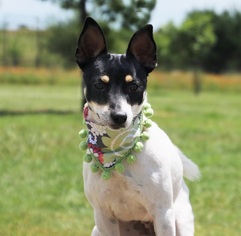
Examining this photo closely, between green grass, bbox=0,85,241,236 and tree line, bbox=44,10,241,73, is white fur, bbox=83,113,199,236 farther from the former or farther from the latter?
tree line, bbox=44,10,241,73

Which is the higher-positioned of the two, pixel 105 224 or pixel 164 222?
pixel 164 222

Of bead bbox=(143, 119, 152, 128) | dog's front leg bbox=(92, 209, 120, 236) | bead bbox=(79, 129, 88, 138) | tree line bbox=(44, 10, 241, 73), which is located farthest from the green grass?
tree line bbox=(44, 10, 241, 73)

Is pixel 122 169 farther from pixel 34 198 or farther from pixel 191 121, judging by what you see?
pixel 191 121

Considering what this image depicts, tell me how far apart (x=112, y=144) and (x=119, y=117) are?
38 centimetres

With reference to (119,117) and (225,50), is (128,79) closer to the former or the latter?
(119,117)

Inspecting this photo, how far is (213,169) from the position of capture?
10.4 metres

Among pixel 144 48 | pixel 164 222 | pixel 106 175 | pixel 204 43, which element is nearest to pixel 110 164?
pixel 106 175

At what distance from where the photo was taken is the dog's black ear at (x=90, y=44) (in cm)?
400

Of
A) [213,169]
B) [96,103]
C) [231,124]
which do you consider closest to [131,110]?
[96,103]

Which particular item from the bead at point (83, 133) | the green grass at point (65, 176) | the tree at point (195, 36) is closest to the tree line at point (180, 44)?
the tree at point (195, 36)

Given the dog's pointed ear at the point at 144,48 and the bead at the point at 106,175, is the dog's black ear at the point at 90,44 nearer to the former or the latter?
the dog's pointed ear at the point at 144,48

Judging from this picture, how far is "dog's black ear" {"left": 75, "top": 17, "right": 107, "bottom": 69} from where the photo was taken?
13.1 ft

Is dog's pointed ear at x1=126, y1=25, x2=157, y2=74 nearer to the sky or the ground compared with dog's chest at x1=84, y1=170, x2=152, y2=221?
nearer to the sky

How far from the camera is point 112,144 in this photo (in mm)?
4035
